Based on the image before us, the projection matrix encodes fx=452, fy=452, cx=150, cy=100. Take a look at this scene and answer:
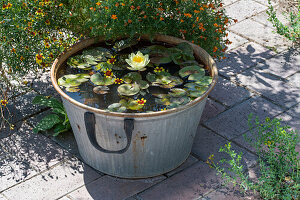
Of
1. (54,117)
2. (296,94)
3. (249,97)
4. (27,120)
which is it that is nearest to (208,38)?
(249,97)

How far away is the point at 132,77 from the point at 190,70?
44cm

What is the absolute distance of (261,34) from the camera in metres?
5.00

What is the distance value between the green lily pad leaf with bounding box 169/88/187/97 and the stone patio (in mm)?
591

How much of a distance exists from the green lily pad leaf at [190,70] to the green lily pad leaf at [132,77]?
0.32 meters

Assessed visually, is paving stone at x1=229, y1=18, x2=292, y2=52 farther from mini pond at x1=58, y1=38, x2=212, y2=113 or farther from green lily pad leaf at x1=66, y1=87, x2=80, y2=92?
green lily pad leaf at x1=66, y1=87, x2=80, y2=92

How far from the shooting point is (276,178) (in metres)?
3.13

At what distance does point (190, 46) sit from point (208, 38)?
0.21m

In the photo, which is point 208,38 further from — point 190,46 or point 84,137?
point 84,137

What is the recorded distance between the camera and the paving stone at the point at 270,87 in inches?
161

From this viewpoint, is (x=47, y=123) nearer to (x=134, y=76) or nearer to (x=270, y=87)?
(x=134, y=76)

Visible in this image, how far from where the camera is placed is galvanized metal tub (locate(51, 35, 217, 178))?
114 inches

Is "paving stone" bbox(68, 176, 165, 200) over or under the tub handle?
under

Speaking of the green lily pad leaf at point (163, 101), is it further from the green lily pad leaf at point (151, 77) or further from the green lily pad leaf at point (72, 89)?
the green lily pad leaf at point (72, 89)

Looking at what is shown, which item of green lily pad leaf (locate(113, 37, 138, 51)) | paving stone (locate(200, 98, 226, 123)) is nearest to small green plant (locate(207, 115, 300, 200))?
paving stone (locate(200, 98, 226, 123))
